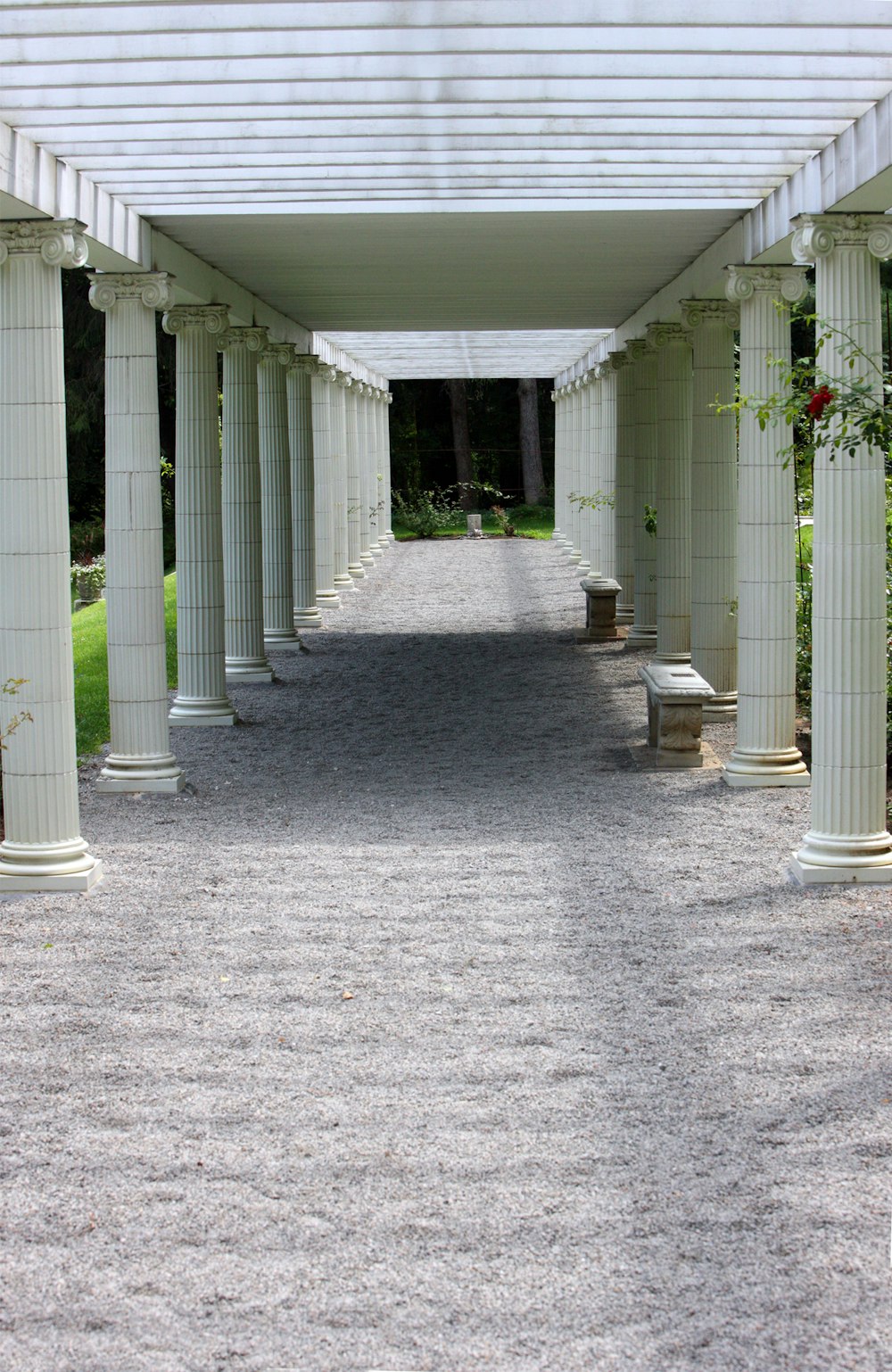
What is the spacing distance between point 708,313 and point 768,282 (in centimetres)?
350

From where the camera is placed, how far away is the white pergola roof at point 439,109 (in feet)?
28.4

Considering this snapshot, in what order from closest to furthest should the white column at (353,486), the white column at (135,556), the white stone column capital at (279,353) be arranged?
the white column at (135,556) → the white stone column capital at (279,353) → the white column at (353,486)

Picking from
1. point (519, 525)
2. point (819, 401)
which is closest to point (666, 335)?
point (819, 401)

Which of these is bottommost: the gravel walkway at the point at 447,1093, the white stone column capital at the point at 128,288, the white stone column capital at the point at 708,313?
the gravel walkway at the point at 447,1093

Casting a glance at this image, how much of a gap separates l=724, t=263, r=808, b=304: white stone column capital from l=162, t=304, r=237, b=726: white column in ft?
19.9

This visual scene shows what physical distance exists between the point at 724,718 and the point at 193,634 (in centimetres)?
598

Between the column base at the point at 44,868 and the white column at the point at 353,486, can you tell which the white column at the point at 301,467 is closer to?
the white column at the point at 353,486

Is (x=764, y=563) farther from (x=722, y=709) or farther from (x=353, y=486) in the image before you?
(x=353, y=486)

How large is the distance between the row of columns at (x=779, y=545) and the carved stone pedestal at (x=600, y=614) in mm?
1416

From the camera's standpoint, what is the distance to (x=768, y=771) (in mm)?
14172

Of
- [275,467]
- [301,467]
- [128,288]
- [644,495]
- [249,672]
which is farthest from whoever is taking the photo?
[301,467]

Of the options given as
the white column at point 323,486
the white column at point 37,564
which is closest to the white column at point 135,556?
the white column at point 37,564

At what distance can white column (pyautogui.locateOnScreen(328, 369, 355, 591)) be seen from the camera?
33.1 metres

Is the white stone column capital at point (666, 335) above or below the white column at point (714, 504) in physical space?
above
